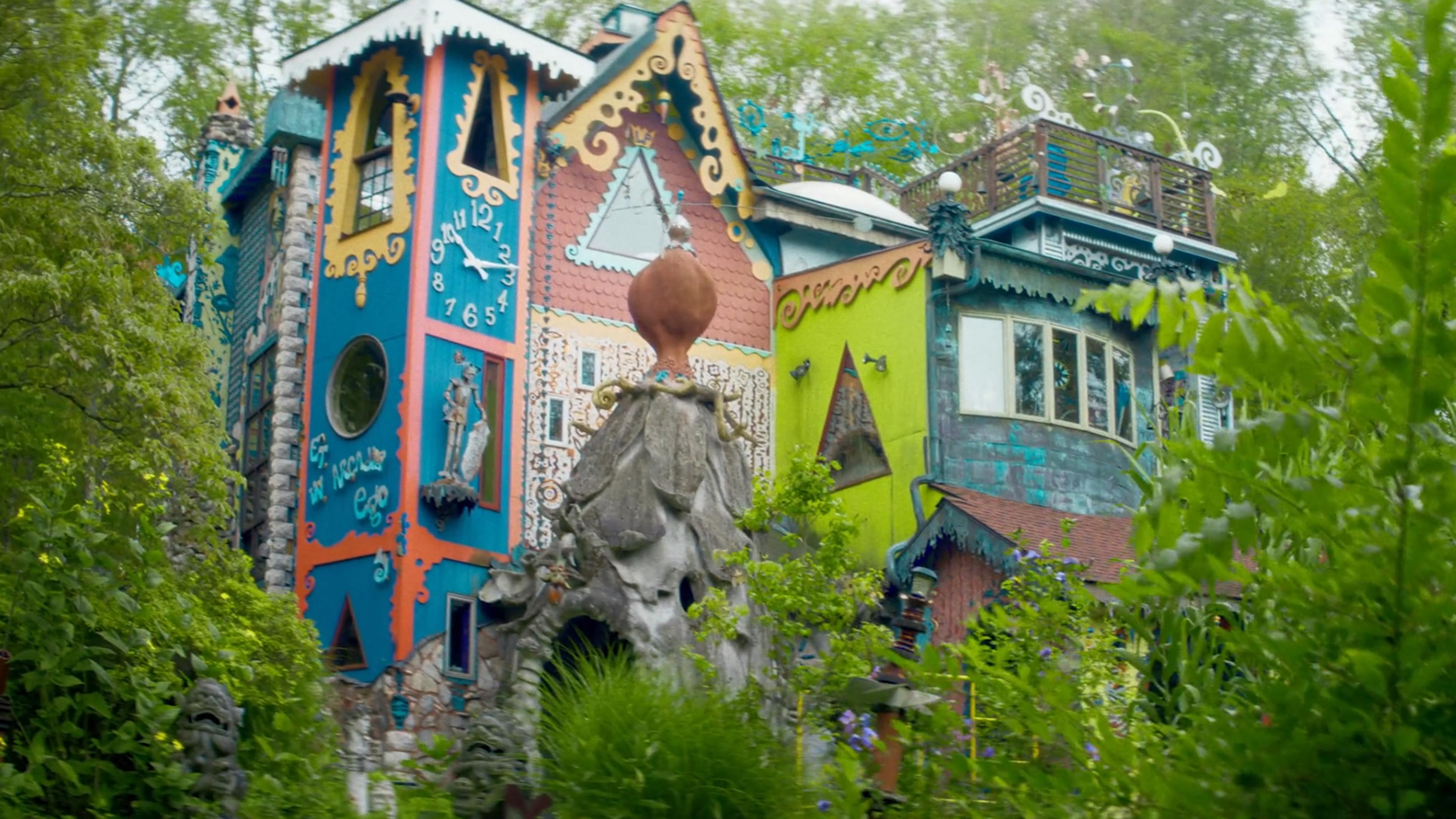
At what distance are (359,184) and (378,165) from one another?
41cm

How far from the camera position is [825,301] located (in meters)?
23.1

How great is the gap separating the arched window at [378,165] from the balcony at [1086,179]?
25.9ft

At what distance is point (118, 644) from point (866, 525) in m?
12.2

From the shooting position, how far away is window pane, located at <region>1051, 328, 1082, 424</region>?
2244 centimetres

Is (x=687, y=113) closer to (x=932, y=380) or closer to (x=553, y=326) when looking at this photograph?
(x=553, y=326)

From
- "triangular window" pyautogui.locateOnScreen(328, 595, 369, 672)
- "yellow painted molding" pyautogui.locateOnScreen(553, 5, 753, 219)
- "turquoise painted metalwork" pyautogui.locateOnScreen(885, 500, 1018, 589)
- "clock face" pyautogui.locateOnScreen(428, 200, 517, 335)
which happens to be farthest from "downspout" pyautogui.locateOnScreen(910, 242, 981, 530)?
"triangular window" pyautogui.locateOnScreen(328, 595, 369, 672)

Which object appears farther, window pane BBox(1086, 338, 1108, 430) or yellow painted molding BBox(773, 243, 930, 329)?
window pane BBox(1086, 338, 1108, 430)

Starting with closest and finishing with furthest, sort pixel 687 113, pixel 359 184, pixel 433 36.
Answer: pixel 433 36
pixel 359 184
pixel 687 113

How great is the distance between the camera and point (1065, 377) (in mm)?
22672

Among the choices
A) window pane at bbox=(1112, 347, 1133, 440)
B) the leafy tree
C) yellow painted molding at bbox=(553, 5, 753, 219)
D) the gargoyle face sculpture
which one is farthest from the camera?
window pane at bbox=(1112, 347, 1133, 440)

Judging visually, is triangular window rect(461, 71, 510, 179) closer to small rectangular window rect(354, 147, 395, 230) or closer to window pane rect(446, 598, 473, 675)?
small rectangular window rect(354, 147, 395, 230)

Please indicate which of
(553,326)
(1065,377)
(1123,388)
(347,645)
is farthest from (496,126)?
(1123,388)

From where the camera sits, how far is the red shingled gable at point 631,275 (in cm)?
2202

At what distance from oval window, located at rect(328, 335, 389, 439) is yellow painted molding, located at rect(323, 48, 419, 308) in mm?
571
